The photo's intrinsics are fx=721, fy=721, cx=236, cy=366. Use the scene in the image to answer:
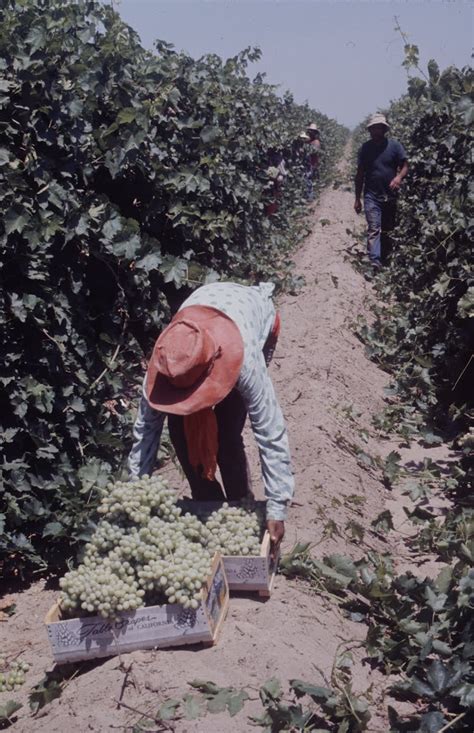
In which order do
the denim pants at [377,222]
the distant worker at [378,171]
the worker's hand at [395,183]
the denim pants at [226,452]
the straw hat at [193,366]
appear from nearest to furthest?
the straw hat at [193,366] < the denim pants at [226,452] < the worker's hand at [395,183] < the distant worker at [378,171] < the denim pants at [377,222]

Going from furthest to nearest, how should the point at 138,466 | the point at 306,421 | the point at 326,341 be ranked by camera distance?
the point at 326,341
the point at 306,421
the point at 138,466

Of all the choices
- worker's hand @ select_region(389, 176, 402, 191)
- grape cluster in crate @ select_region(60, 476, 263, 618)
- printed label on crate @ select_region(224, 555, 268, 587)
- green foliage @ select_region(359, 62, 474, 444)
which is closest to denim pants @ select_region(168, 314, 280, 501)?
grape cluster in crate @ select_region(60, 476, 263, 618)

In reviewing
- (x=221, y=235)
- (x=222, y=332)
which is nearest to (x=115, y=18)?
(x=221, y=235)

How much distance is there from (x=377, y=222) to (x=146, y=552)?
807 centimetres

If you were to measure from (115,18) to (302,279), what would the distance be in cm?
497

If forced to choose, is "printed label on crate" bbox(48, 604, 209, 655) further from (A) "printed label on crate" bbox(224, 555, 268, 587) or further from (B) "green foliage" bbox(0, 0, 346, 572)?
(B) "green foliage" bbox(0, 0, 346, 572)

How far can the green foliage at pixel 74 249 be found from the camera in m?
3.68

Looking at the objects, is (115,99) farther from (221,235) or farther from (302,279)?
(302,279)

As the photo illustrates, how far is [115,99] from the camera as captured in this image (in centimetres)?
437

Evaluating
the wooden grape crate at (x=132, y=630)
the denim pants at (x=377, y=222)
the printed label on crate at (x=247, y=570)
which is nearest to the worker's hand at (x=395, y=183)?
the denim pants at (x=377, y=222)

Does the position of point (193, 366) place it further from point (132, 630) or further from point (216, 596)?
point (132, 630)

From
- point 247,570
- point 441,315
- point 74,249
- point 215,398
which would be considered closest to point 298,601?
point 247,570

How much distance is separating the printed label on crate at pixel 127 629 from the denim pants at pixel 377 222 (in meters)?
7.96

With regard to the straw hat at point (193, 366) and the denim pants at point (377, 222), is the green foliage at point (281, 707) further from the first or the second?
the denim pants at point (377, 222)
